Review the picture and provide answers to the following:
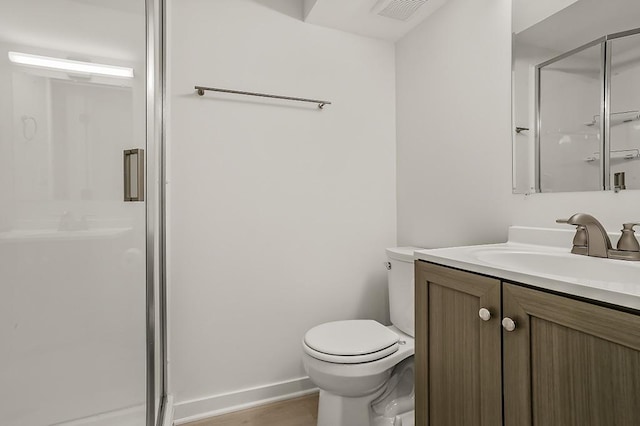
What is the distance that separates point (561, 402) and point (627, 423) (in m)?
0.11

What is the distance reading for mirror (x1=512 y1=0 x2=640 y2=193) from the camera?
1.04m

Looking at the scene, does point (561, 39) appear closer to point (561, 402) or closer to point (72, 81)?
point (561, 402)

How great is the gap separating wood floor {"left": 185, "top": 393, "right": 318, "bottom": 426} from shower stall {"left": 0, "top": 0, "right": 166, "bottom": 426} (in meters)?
0.82

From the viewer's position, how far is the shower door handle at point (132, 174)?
0.80 meters

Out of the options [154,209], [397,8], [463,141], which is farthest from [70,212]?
[397,8]

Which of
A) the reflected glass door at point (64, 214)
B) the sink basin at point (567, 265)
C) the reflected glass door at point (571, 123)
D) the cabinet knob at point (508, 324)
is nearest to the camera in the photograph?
the reflected glass door at point (64, 214)

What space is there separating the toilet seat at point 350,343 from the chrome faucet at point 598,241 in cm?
79

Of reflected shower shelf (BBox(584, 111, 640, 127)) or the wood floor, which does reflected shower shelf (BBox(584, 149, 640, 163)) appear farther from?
the wood floor

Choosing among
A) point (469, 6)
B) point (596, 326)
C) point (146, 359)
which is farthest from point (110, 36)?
point (469, 6)

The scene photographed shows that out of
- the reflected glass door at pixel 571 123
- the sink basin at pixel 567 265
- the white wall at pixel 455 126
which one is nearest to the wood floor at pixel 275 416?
the white wall at pixel 455 126

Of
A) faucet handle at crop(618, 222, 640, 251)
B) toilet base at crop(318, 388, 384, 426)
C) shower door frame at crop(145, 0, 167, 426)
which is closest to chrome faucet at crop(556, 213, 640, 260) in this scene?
faucet handle at crop(618, 222, 640, 251)

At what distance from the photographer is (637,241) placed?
93 cm

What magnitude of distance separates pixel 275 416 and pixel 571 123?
1823mm

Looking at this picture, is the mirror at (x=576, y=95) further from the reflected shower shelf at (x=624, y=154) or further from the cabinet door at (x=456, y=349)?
the cabinet door at (x=456, y=349)
